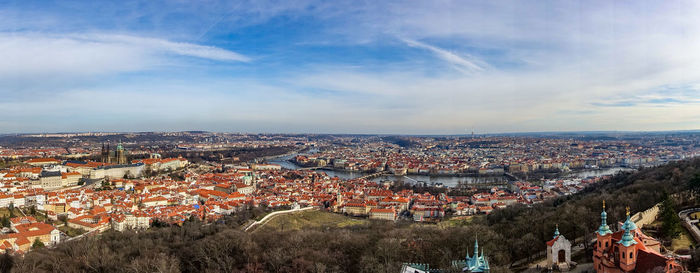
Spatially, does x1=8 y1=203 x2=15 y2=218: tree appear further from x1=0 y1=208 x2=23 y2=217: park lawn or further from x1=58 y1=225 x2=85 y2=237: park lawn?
x1=58 y1=225 x2=85 y2=237: park lawn

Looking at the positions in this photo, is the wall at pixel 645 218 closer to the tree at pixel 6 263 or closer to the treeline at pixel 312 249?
the treeline at pixel 312 249

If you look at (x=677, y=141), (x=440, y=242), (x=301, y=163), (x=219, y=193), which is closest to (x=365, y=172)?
(x=301, y=163)

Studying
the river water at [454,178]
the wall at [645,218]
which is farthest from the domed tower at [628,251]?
the river water at [454,178]

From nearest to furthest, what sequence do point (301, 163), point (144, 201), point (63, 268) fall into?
point (63, 268) → point (144, 201) → point (301, 163)

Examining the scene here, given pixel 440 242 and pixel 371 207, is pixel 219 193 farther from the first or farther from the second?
pixel 440 242

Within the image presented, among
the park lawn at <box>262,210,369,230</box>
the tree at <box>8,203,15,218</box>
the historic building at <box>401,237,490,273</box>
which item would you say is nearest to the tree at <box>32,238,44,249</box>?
the tree at <box>8,203,15,218</box>

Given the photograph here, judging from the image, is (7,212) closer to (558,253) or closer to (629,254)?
(558,253)
